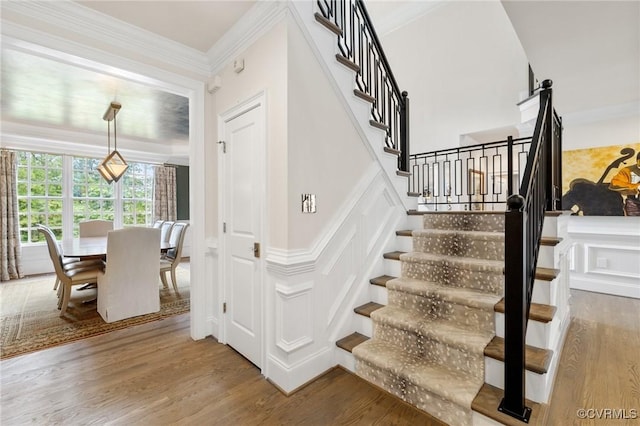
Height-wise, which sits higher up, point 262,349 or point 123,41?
point 123,41

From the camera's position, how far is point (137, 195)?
672 centimetres

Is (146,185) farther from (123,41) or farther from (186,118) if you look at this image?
(123,41)

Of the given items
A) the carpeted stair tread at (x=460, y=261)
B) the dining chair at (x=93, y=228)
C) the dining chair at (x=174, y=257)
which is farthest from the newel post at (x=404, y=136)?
the dining chair at (x=93, y=228)

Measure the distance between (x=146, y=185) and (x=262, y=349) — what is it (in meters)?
6.38

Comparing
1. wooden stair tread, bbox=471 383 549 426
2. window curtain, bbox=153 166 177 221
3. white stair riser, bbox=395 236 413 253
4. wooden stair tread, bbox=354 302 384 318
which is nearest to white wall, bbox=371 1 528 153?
white stair riser, bbox=395 236 413 253

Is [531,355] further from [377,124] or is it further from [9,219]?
[9,219]

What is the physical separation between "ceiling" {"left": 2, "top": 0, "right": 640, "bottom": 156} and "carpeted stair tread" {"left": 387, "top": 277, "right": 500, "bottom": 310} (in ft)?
7.37

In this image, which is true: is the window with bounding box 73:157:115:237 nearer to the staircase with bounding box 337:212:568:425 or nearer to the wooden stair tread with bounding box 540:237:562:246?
the staircase with bounding box 337:212:568:425

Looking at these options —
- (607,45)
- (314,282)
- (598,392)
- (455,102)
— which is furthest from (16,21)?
(455,102)

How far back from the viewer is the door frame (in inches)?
81.7

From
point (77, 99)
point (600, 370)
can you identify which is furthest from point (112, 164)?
point (600, 370)

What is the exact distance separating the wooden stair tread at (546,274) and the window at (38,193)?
7814 mm

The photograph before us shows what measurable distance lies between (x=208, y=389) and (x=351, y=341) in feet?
3.53

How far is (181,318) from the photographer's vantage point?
126 inches
